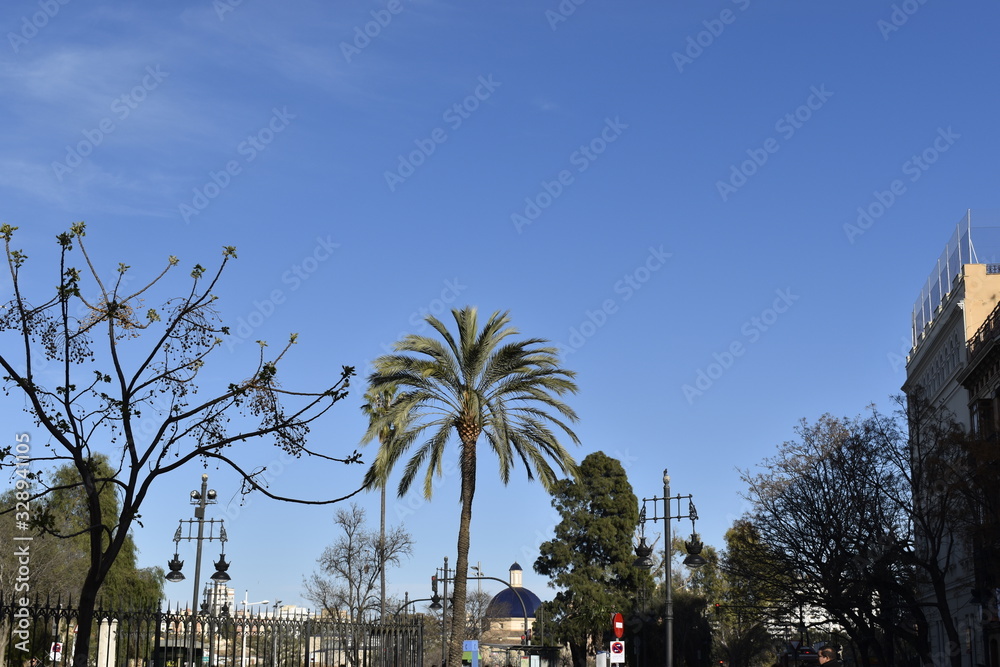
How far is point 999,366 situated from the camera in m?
36.9

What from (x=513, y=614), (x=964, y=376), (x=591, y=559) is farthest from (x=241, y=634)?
(x=513, y=614)

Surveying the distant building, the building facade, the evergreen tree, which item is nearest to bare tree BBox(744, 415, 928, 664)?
the building facade

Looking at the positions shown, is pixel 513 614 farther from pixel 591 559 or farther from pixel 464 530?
pixel 464 530

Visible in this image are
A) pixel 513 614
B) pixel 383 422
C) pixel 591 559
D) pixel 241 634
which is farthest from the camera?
pixel 513 614

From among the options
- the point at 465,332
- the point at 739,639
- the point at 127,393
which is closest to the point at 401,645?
the point at 465,332

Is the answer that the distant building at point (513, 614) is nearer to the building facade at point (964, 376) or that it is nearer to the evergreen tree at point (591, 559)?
the evergreen tree at point (591, 559)

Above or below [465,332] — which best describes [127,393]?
below

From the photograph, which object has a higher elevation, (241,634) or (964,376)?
(964,376)

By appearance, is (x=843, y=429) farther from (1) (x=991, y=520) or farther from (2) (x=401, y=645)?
(2) (x=401, y=645)

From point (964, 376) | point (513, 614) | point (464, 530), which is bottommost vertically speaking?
point (513, 614)

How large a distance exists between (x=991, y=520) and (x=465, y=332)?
1593cm

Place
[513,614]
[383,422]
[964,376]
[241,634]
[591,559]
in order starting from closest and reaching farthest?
[241,634]
[383,422]
[964,376]
[591,559]
[513,614]

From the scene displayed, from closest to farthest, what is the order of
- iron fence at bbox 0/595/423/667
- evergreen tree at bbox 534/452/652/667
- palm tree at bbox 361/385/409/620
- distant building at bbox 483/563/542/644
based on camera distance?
1. palm tree at bbox 361/385/409/620
2. iron fence at bbox 0/595/423/667
3. evergreen tree at bbox 534/452/652/667
4. distant building at bbox 483/563/542/644

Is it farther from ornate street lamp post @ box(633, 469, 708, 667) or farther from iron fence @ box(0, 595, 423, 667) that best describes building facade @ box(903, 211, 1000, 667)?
iron fence @ box(0, 595, 423, 667)
